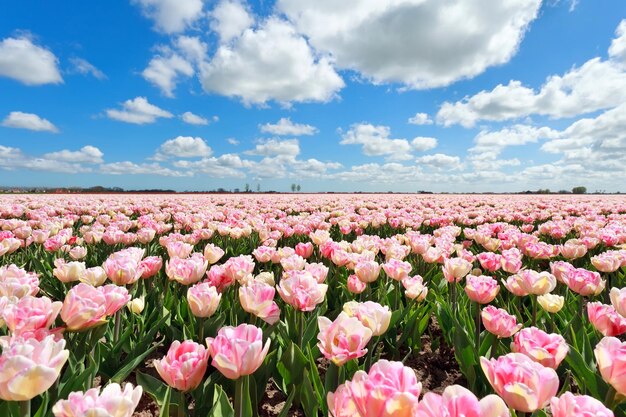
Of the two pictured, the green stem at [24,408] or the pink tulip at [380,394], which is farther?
the green stem at [24,408]

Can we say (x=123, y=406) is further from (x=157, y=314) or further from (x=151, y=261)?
(x=151, y=261)

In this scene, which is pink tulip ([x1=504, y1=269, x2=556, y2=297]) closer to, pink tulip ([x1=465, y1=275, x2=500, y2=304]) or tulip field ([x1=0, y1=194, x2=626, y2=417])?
tulip field ([x1=0, y1=194, x2=626, y2=417])

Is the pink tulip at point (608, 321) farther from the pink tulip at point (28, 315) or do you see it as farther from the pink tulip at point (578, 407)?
the pink tulip at point (28, 315)

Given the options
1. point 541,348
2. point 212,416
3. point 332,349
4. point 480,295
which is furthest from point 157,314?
point 541,348

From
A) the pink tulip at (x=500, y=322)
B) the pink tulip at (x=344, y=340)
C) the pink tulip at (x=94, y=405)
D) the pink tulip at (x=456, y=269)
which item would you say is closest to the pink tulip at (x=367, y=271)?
the pink tulip at (x=456, y=269)

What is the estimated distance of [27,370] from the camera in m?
1.08

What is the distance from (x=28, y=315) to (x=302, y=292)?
1.24 meters

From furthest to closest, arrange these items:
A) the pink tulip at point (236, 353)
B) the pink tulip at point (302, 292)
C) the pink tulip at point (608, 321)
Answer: the pink tulip at point (302, 292) < the pink tulip at point (608, 321) < the pink tulip at point (236, 353)

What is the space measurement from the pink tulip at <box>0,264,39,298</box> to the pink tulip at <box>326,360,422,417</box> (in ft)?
6.15

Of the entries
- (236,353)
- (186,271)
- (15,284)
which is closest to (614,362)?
(236,353)

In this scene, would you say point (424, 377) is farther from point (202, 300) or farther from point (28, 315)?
point (28, 315)

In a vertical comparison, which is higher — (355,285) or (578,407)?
(578,407)

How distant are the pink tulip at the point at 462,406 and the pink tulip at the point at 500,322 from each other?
1124 millimetres

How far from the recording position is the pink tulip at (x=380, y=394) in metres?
0.91
